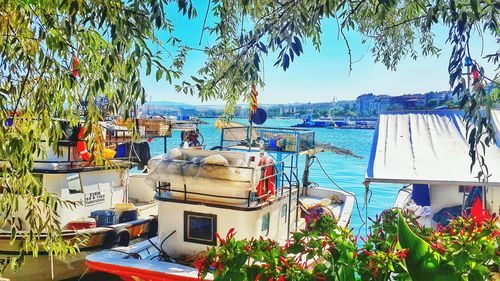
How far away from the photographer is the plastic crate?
1000cm

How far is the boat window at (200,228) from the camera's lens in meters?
7.10

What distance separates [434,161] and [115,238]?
23.0ft

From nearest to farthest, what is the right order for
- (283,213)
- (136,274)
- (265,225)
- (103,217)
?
(136,274) < (265,225) < (283,213) < (103,217)

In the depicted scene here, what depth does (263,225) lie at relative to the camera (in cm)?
751

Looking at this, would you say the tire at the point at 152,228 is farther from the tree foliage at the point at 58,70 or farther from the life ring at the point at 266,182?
the tree foliage at the point at 58,70

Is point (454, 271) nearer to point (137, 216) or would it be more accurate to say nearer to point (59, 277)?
point (59, 277)

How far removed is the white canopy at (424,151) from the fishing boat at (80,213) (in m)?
5.51

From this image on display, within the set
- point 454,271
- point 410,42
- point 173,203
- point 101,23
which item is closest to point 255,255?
point 454,271

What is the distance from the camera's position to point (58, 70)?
3029 millimetres

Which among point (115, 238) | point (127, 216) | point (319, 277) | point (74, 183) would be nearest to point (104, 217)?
point (127, 216)

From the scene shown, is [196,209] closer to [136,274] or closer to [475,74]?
[136,274]

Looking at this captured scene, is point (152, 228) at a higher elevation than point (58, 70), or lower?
lower

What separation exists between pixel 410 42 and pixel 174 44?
3511mm

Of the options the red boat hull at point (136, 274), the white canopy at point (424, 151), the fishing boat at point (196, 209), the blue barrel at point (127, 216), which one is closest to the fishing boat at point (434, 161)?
the white canopy at point (424, 151)
